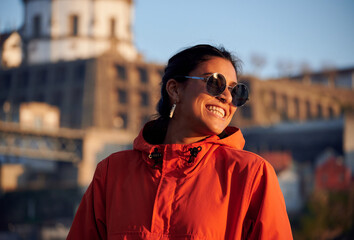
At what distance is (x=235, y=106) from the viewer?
2.85 m

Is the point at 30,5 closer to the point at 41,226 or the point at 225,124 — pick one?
the point at 41,226

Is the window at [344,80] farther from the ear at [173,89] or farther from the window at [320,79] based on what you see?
the ear at [173,89]

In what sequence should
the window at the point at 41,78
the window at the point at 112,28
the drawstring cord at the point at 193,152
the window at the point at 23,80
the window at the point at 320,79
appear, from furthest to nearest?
the window at the point at 320,79 → the window at the point at 112,28 → the window at the point at 23,80 → the window at the point at 41,78 → the drawstring cord at the point at 193,152

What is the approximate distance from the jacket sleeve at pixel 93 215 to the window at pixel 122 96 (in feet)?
163

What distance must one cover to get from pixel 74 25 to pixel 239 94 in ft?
180

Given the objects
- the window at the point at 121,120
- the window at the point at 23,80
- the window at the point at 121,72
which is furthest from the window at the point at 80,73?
the window at the point at 23,80

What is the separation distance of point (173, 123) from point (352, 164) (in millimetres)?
41956

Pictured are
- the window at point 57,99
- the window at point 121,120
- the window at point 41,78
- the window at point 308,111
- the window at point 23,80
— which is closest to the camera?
the window at point 121,120

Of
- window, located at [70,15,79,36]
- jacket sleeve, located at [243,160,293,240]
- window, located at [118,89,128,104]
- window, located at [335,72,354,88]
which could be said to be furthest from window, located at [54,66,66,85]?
jacket sleeve, located at [243,160,293,240]

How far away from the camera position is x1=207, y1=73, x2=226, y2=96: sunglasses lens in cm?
273

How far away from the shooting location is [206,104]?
9.09 feet

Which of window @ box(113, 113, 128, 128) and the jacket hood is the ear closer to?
the jacket hood

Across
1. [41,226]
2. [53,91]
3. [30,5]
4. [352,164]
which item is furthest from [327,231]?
[30,5]

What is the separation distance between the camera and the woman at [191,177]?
2.43 meters
